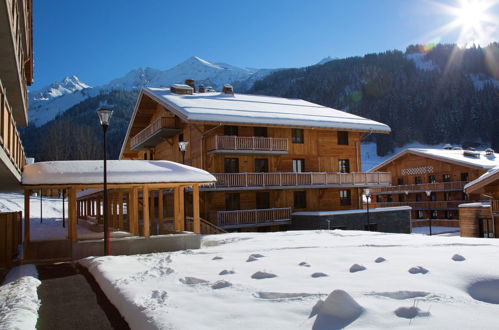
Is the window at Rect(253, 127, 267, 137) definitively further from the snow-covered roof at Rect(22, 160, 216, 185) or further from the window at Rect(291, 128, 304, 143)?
the snow-covered roof at Rect(22, 160, 216, 185)

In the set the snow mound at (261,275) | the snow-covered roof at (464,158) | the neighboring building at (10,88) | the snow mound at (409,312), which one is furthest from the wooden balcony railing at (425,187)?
the snow mound at (409,312)

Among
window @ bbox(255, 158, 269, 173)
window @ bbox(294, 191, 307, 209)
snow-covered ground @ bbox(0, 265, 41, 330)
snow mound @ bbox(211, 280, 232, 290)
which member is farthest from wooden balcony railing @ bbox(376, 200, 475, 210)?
snow-covered ground @ bbox(0, 265, 41, 330)

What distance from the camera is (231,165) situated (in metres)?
30.0

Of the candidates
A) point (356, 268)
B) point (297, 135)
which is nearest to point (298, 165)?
point (297, 135)

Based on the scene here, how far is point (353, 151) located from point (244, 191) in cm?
1031

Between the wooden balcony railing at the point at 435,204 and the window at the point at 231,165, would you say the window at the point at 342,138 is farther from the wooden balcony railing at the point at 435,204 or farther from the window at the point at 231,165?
the wooden balcony railing at the point at 435,204

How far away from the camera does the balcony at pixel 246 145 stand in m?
27.8

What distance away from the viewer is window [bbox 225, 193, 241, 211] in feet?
96.8

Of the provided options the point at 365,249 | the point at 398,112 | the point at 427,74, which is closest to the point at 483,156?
the point at 365,249

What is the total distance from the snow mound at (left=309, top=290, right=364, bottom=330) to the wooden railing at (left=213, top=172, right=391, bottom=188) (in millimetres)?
21030

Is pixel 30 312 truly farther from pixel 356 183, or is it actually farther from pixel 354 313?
pixel 356 183

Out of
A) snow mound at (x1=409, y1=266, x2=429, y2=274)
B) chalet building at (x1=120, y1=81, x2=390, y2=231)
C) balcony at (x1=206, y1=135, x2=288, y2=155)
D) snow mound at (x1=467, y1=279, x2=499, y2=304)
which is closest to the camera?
snow mound at (x1=467, y1=279, x2=499, y2=304)

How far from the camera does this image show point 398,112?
125 metres

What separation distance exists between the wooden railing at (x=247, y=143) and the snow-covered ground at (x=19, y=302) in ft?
56.0
